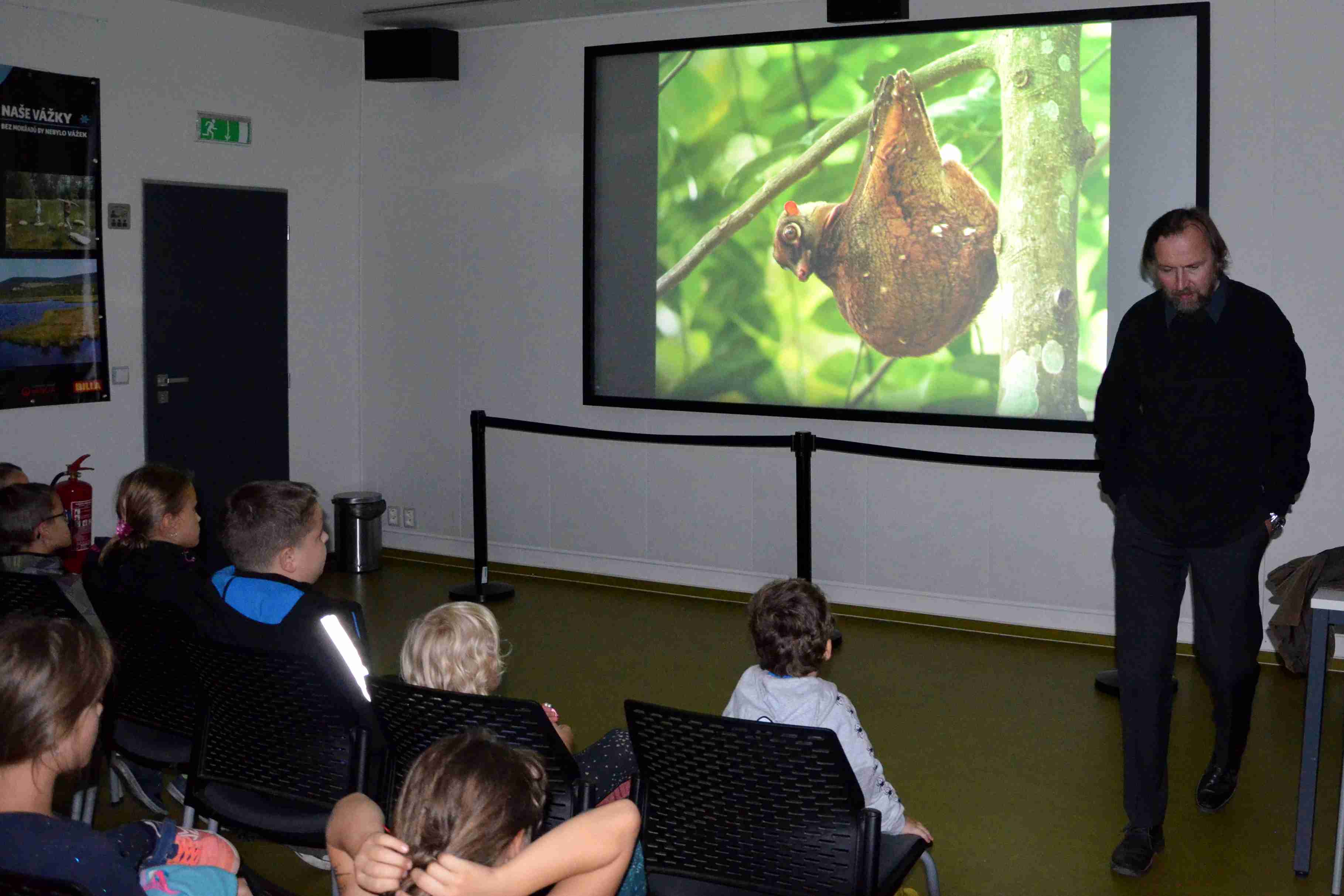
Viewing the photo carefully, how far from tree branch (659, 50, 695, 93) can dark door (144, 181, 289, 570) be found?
217 cm

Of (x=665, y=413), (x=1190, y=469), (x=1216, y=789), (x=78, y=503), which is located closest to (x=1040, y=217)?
(x=665, y=413)

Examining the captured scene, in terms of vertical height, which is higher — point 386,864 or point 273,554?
point 273,554

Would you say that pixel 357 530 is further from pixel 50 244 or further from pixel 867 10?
pixel 867 10

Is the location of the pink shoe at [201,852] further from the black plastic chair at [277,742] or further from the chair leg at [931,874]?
the chair leg at [931,874]

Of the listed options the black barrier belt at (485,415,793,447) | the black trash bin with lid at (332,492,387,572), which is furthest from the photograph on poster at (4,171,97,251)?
the black barrier belt at (485,415,793,447)

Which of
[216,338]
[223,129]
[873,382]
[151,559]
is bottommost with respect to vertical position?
[151,559]

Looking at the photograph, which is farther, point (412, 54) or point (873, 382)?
point (412, 54)

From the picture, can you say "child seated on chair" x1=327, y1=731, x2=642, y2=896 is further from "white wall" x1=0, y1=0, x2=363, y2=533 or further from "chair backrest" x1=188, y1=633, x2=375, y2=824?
"white wall" x1=0, y1=0, x2=363, y2=533

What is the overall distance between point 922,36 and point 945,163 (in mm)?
576

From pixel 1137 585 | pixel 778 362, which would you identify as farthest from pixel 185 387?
pixel 1137 585

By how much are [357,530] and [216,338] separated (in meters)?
1.28

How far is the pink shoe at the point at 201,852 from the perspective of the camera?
6.22 ft

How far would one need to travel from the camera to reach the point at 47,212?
5.97 meters

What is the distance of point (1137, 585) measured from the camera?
11.3 ft
